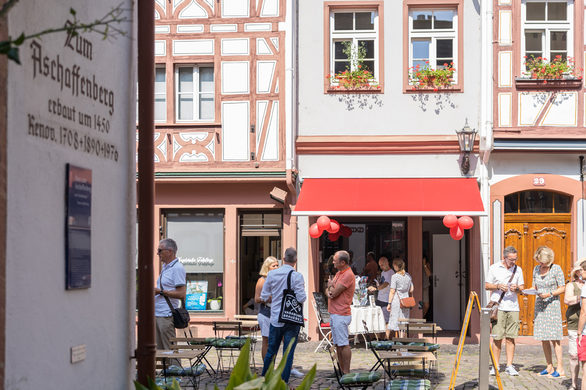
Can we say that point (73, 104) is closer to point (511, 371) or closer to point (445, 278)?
point (511, 371)

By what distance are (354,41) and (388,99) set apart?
132cm

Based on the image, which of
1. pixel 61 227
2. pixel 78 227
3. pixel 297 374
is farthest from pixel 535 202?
pixel 61 227

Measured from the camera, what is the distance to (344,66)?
17.5 m

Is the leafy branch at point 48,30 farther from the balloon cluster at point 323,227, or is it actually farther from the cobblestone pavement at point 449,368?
the balloon cluster at point 323,227

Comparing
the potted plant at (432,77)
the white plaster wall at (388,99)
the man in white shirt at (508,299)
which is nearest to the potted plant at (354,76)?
the white plaster wall at (388,99)

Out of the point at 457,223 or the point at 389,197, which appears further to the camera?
the point at 389,197

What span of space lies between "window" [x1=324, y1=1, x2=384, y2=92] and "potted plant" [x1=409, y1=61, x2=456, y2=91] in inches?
26.0

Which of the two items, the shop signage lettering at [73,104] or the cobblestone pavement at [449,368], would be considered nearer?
the shop signage lettering at [73,104]

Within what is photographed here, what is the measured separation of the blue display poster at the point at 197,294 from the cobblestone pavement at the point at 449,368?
1.71 m

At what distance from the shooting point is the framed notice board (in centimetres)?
511

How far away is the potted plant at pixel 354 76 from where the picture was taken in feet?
56.4

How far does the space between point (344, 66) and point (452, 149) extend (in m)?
2.63

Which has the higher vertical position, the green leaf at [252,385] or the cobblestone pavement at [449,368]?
the green leaf at [252,385]

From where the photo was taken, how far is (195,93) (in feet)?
57.7
